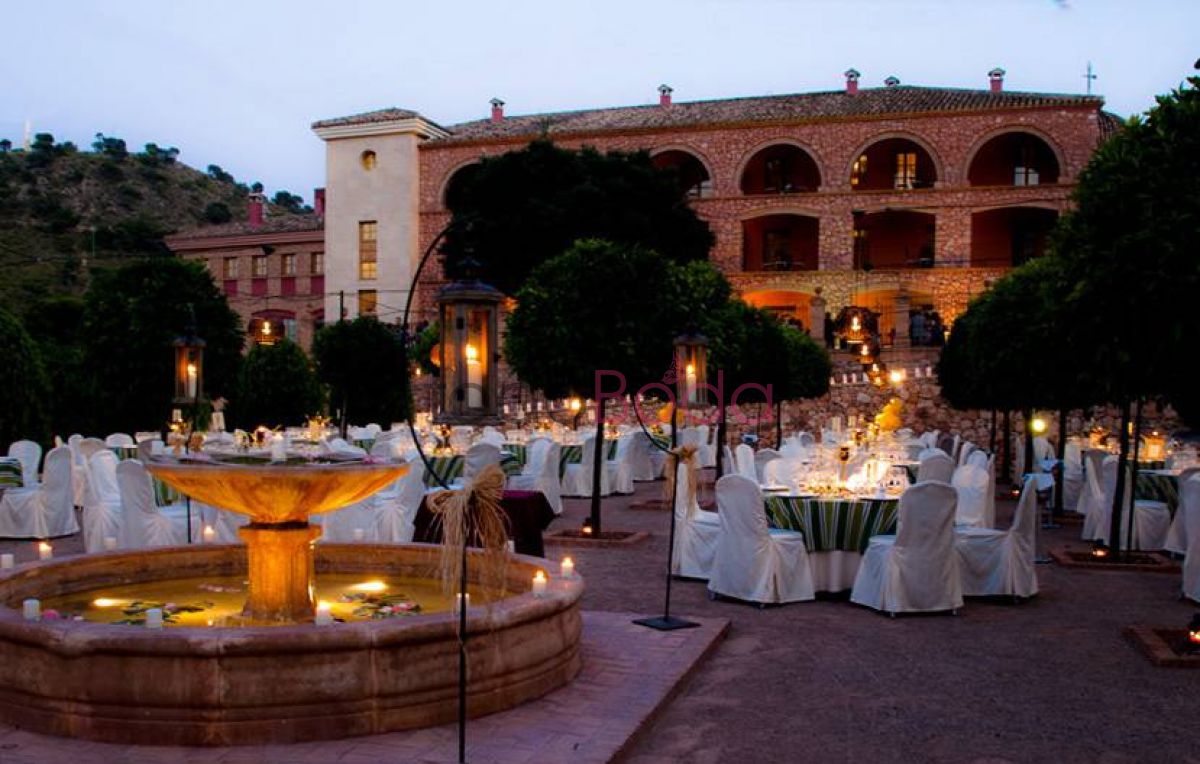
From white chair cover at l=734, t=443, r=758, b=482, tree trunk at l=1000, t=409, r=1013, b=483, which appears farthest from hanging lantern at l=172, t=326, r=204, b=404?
tree trunk at l=1000, t=409, r=1013, b=483

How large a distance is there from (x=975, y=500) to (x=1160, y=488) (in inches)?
131

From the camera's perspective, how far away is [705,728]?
5199mm

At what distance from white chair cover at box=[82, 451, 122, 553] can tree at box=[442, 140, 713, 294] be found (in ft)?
72.0

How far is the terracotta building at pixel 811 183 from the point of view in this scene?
115 ft

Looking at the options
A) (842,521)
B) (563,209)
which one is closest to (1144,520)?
(842,521)

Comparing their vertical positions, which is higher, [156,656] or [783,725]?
[156,656]

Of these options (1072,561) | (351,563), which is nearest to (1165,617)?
(1072,561)

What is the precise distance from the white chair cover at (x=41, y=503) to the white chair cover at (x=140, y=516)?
248 centimetres

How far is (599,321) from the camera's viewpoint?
12.1 metres

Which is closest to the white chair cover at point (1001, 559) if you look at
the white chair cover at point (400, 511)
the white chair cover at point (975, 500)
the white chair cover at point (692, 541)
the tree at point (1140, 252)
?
the white chair cover at point (975, 500)

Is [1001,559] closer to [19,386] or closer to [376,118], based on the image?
[19,386]

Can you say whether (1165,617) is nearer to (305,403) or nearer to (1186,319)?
(1186,319)

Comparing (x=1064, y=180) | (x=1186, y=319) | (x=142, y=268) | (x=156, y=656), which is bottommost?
(x=156, y=656)

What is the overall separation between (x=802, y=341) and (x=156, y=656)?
71.2 ft
